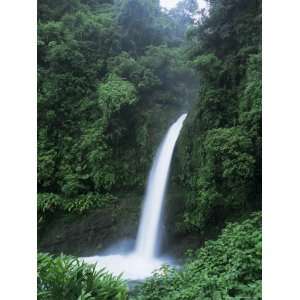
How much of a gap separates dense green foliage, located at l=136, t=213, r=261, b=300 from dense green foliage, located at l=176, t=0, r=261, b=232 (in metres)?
0.20

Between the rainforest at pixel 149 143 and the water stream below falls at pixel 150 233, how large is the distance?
1 centimetres

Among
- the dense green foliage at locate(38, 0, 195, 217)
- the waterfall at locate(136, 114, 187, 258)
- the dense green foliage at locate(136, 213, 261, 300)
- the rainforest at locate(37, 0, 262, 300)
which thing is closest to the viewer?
the dense green foliage at locate(136, 213, 261, 300)

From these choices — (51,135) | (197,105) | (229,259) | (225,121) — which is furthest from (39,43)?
(229,259)

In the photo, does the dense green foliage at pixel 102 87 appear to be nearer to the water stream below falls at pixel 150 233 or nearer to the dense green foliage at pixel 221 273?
the water stream below falls at pixel 150 233

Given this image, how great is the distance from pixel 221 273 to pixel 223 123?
1.20 m

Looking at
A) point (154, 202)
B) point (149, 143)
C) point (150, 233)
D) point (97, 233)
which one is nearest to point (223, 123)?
point (149, 143)

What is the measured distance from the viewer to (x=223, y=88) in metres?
3.43

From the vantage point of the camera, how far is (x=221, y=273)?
2840mm

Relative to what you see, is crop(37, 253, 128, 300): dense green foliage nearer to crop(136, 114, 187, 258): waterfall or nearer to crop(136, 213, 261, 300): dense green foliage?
crop(136, 213, 261, 300): dense green foliage

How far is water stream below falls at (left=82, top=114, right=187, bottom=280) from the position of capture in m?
3.14

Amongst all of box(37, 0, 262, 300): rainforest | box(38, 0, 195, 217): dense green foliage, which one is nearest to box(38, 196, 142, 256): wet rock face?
box(37, 0, 262, 300): rainforest

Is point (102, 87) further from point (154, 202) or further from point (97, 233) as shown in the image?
point (97, 233)
